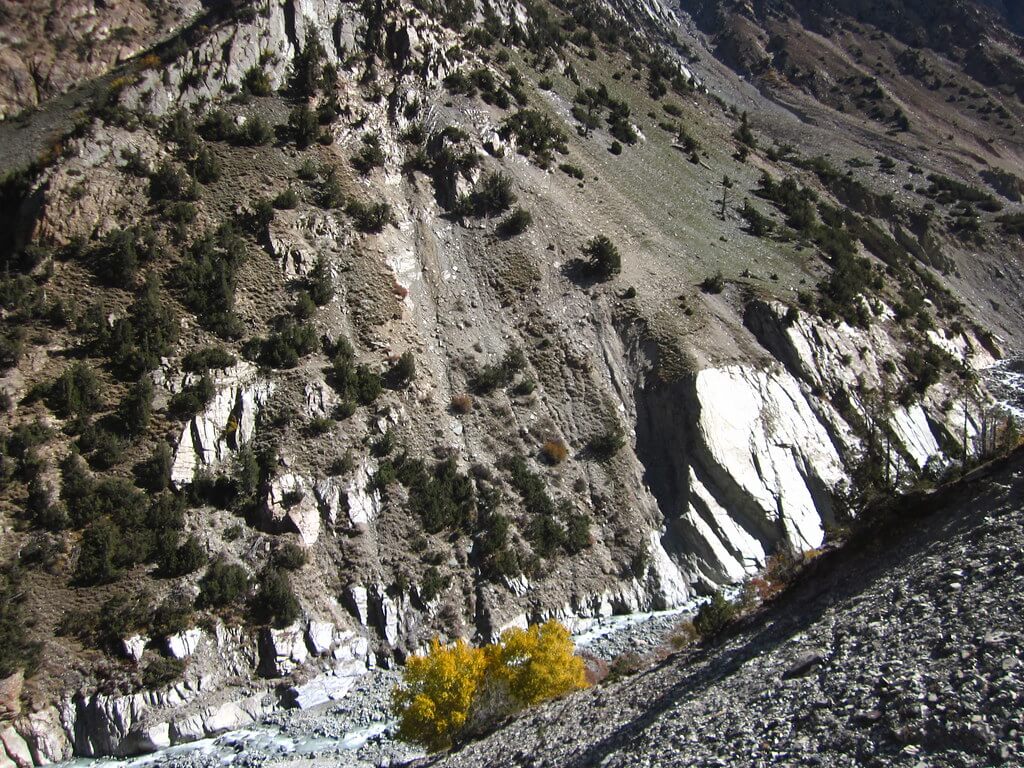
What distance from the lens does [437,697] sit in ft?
58.3

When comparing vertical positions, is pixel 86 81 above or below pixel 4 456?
above

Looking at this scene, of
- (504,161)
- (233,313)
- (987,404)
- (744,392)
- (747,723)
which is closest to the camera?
(747,723)

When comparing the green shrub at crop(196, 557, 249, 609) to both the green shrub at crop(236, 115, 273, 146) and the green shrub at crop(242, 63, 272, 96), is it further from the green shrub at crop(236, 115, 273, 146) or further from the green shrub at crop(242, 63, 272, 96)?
the green shrub at crop(242, 63, 272, 96)

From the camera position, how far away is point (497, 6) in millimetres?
59969

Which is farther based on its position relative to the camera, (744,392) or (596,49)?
(596,49)

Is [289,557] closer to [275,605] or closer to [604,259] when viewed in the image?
[275,605]

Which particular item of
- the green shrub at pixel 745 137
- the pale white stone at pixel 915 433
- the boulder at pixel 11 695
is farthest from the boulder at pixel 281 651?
the green shrub at pixel 745 137

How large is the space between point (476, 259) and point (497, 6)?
35681mm

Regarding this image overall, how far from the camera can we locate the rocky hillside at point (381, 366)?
22.8 m

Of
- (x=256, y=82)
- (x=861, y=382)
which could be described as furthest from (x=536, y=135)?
(x=861, y=382)

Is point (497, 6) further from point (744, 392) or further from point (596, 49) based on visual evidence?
point (744, 392)

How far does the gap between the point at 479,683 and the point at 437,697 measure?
1.29 meters

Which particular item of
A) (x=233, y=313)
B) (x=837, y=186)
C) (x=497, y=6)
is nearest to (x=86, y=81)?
(x=233, y=313)

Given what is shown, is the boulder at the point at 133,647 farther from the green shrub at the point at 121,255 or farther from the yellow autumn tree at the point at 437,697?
the green shrub at the point at 121,255
